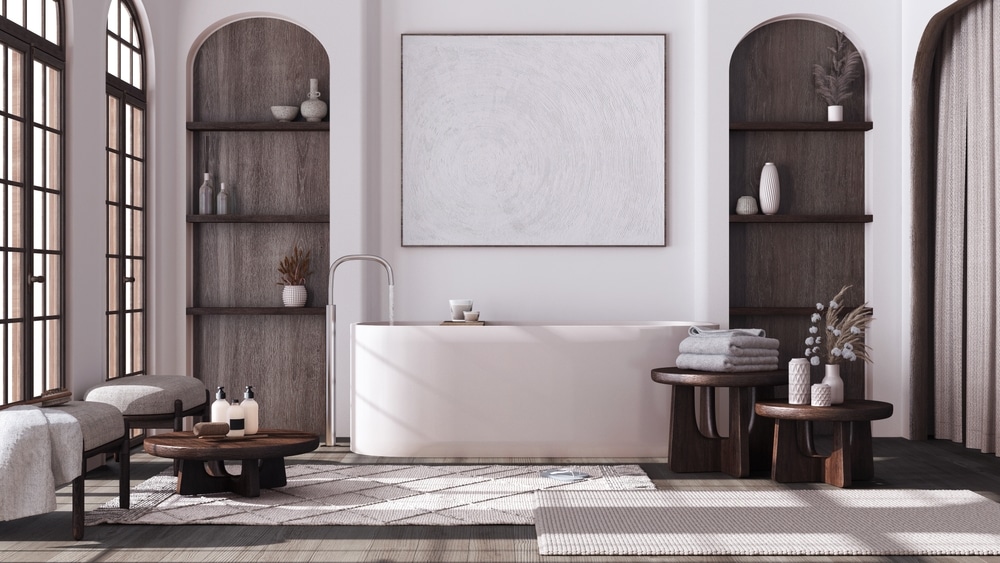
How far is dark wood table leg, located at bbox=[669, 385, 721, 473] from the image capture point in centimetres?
405

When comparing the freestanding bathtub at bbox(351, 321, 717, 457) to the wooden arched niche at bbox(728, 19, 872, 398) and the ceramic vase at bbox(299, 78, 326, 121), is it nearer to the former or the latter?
the wooden arched niche at bbox(728, 19, 872, 398)

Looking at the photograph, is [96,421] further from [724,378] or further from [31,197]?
[724,378]

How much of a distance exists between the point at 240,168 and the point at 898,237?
12.5 feet

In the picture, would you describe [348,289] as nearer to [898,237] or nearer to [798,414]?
[798,414]

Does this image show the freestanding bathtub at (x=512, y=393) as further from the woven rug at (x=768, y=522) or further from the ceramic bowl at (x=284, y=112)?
the ceramic bowl at (x=284, y=112)

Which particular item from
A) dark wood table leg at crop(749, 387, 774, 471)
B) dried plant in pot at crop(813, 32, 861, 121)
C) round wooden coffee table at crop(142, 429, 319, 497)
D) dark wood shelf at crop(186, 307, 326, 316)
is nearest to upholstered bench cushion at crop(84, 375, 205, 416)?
round wooden coffee table at crop(142, 429, 319, 497)

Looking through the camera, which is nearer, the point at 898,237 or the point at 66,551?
the point at 66,551

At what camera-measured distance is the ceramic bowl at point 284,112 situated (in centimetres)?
511

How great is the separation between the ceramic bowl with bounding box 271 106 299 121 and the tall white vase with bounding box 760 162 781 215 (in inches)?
107

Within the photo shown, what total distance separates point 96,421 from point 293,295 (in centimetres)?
204

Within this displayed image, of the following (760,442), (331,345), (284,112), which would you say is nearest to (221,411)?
(331,345)

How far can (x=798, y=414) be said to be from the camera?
3.64 m

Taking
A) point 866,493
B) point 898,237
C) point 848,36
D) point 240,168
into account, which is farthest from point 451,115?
point 866,493

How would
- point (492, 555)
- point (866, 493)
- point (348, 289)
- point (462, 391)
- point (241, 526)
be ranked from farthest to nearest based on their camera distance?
point (348, 289)
point (462, 391)
point (866, 493)
point (241, 526)
point (492, 555)
